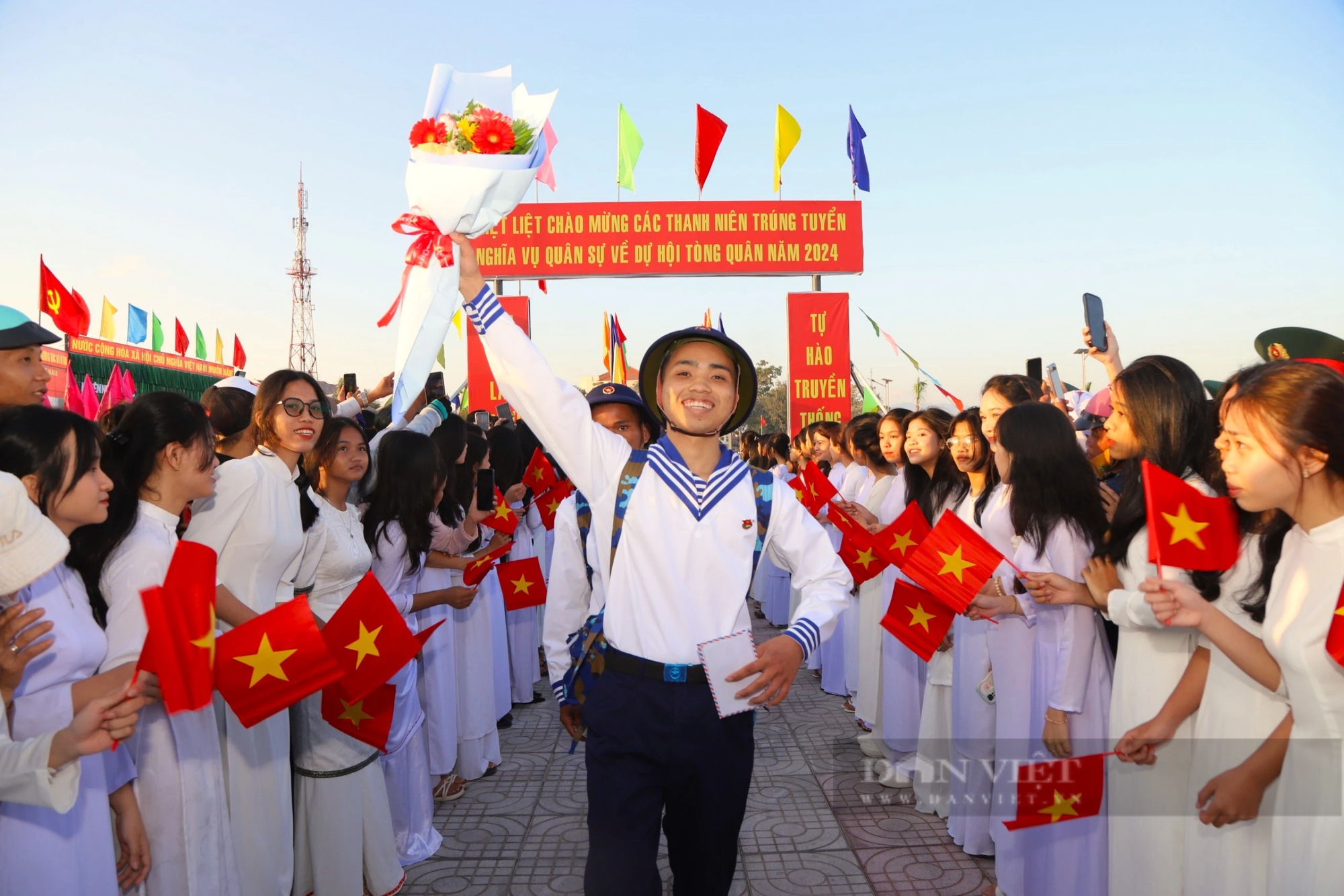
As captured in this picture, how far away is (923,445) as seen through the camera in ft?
15.5

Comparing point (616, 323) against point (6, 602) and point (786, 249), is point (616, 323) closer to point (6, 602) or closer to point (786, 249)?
point (786, 249)

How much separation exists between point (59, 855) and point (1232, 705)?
10.3 ft

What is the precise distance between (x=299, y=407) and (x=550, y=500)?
8.97ft

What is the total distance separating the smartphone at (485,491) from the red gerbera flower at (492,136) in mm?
3474

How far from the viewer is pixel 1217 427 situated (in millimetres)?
2576

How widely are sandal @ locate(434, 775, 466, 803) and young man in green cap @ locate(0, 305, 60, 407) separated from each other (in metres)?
2.81

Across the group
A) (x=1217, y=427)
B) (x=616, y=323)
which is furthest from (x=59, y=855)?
(x=616, y=323)

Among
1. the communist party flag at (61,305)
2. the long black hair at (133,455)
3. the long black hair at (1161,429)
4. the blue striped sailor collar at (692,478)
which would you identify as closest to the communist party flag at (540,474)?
the long black hair at (133,455)

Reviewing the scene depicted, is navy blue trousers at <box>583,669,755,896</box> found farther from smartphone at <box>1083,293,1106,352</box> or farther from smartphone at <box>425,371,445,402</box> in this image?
smartphone at <box>425,371,445,402</box>

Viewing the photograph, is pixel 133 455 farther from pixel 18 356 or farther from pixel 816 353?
pixel 816 353

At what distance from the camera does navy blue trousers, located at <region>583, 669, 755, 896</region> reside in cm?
213

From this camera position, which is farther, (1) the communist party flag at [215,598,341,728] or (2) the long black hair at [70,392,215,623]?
(2) the long black hair at [70,392,215,623]

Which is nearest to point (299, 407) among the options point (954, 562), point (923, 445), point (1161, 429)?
point (954, 562)

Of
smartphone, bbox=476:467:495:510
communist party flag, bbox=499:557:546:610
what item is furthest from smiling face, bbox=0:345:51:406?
smartphone, bbox=476:467:495:510
